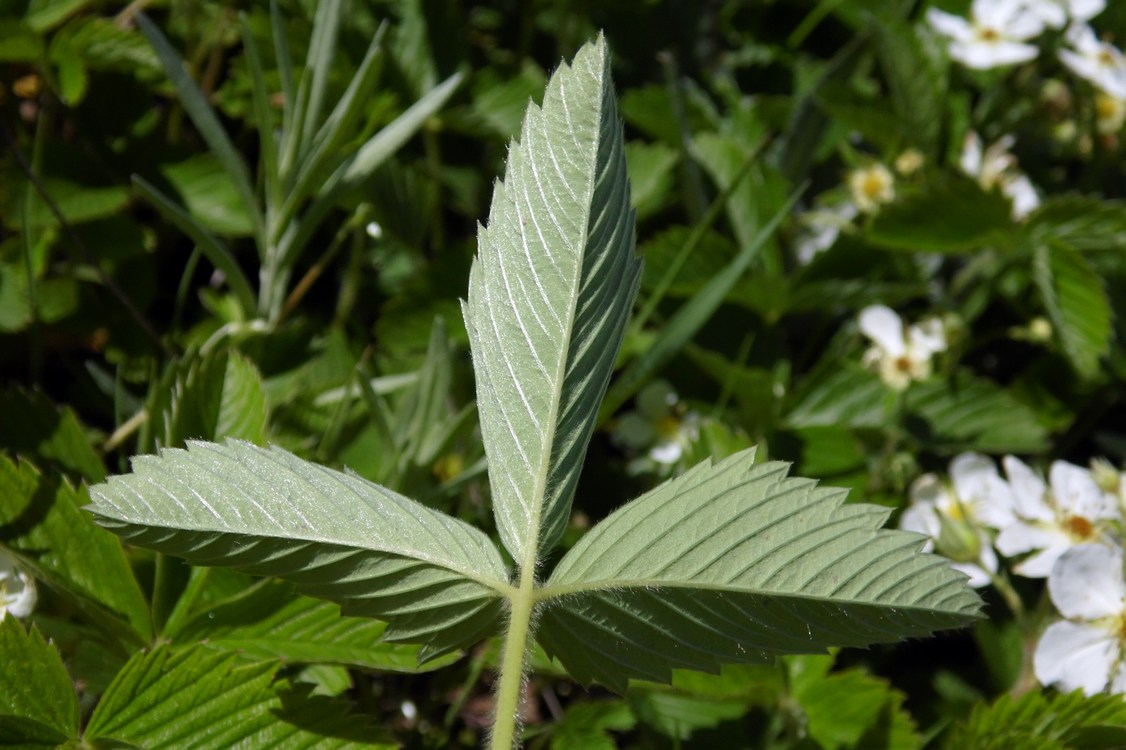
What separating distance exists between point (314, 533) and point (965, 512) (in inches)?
42.7

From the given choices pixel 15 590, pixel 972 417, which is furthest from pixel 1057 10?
pixel 15 590

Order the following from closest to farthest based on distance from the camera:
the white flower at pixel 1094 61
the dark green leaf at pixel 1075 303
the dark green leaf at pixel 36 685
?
the dark green leaf at pixel 36 685 < the dark green leaf at pixel 1075 303 < the white flower at pixel 1094 61

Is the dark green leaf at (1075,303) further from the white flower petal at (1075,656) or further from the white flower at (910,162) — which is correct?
the white flower petal at (1075,656)

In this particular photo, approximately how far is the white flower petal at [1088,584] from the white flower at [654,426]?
2.28 ft

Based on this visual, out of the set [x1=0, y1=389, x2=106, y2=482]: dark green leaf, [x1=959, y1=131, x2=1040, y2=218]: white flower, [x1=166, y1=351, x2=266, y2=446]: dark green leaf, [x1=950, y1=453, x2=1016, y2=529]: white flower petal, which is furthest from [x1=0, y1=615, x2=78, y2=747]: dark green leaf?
[x1=959, y1=131, x2=1040, y2=218]: white flower

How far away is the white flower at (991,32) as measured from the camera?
7.04 feet

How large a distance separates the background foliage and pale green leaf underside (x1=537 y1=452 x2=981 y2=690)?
0.99ft

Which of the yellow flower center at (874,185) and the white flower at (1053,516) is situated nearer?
the white flower at (1053,516)

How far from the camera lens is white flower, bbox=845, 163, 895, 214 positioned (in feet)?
7.04

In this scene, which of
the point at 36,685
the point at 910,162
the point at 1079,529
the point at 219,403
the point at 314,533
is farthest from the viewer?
the point at 910,162

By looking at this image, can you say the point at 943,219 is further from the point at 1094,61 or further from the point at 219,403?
the point at 219,403

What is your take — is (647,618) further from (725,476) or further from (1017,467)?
(1017,467)

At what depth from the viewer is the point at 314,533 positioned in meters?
0.87

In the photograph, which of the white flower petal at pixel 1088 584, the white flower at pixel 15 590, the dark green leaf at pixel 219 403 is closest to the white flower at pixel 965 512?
the white flower petal at pixel 1088 584
